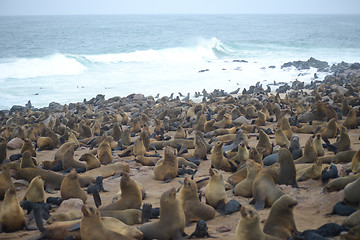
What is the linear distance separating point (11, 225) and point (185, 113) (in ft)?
29.9

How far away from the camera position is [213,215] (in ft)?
15.5

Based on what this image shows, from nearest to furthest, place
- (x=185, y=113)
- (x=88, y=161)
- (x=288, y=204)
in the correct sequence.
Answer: (x=288, y=204) → (x=88, y=161) → (x=185, y=113)

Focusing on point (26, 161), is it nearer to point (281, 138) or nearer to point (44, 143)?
point (44, 143)

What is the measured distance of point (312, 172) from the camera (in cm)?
570

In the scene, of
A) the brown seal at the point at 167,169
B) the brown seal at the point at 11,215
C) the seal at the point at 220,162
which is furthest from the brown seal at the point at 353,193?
the brown seal at the point at 11,215

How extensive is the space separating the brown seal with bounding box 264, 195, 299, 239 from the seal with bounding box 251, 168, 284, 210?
88 centimetres

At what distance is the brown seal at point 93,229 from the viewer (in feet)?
11.8

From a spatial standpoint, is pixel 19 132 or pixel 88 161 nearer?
pixel 88 161

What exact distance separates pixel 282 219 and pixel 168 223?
1129mm

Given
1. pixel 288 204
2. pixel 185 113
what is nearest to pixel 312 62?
pixel 185 113

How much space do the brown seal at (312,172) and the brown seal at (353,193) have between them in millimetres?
1322

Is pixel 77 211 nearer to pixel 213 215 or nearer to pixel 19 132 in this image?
pixel 213 215

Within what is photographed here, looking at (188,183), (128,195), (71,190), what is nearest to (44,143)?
(71,190)

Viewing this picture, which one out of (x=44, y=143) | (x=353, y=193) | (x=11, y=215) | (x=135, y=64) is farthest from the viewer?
(x=135, y=64)
